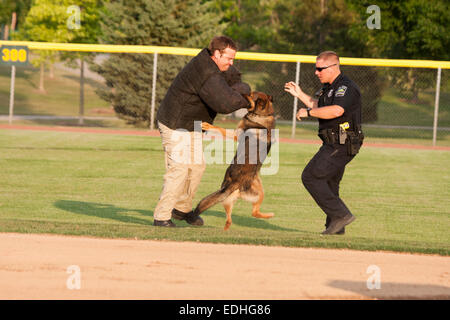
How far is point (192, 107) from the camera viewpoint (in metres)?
7.97

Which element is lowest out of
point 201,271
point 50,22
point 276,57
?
point 201,271

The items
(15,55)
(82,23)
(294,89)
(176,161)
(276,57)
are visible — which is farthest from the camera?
(82,23)

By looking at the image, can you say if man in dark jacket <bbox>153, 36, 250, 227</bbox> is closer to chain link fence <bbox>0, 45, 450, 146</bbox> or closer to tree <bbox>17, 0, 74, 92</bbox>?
chain link fence <bbox>0, 45, 450, 146</bbox>

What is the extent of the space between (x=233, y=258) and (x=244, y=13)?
36494 millimetres

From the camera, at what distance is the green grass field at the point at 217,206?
7.55 m

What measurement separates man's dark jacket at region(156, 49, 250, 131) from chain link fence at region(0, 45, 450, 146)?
11982 mm

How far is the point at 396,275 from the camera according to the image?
6.04 m

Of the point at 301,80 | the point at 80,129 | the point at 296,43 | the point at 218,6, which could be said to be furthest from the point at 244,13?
the point at 80,129

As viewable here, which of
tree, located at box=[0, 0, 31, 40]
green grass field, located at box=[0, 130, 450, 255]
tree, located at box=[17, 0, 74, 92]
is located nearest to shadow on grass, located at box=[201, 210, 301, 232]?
green grass field, located at box=[0, 130, 450, 255]

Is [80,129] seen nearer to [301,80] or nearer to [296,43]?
[301,80]

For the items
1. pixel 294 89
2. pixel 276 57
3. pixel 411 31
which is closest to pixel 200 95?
pixel 294 89

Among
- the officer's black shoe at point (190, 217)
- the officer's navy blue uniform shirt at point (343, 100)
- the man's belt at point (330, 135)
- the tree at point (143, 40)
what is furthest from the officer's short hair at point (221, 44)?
the tree at point (143, 40)

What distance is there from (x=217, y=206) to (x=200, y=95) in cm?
320

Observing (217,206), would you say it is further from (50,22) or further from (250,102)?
(50,22)
